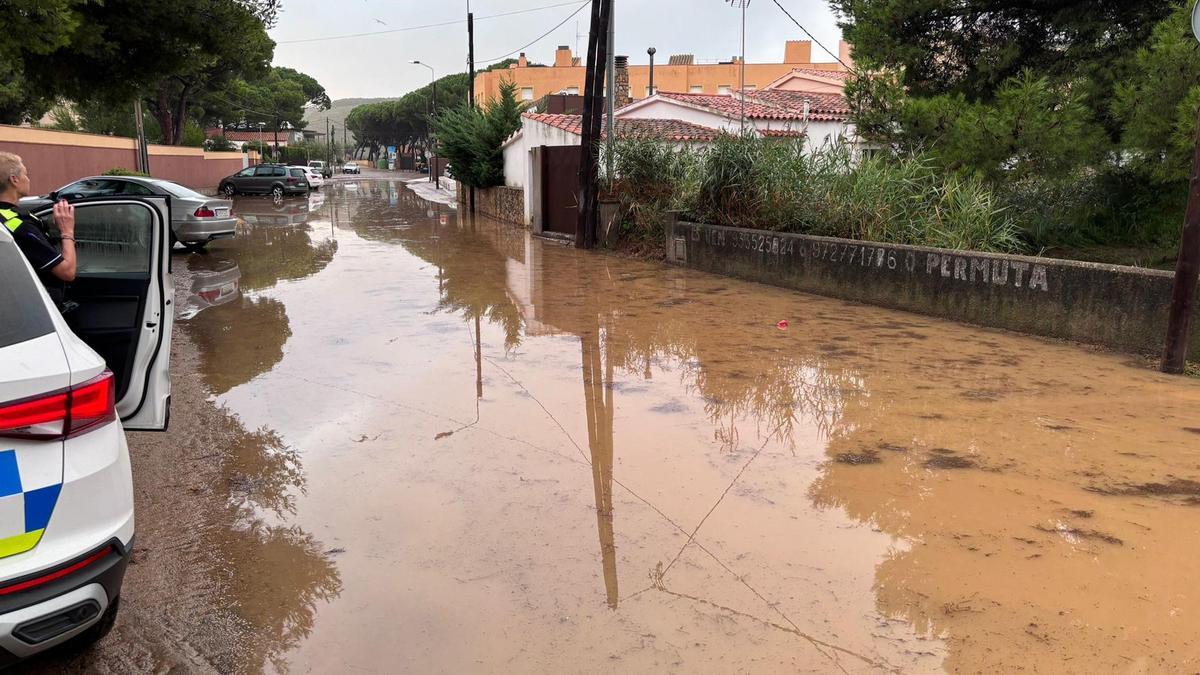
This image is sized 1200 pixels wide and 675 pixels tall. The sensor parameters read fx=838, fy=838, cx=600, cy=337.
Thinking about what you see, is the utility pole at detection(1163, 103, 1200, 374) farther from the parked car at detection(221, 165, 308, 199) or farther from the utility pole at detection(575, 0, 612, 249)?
the parked car at detection(221, 165, 308, 199)

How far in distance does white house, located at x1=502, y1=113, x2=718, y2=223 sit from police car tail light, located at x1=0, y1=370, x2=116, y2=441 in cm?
1732

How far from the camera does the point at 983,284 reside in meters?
8.59

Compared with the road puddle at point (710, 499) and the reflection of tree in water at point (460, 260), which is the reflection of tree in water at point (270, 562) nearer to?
the road puddle at point (710, 499)

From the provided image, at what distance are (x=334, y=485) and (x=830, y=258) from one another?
7.53 meters

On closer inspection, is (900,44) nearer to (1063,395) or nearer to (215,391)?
(1063,395)

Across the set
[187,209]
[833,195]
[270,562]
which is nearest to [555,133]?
[187,209]

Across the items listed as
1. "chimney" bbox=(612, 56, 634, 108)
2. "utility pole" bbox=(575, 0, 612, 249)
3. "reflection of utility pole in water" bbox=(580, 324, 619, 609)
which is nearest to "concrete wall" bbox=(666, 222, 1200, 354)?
"reflection of utility pole in water" bbox=(580, 324, 619, 609)

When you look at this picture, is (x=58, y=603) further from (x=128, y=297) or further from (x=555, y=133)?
(x=555, y=133)

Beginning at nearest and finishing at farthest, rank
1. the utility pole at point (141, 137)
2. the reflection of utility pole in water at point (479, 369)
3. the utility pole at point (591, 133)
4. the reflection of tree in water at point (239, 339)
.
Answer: the reflection of utility pole in water at point (479, 369), the reflection of tree in water at point (239, 339), the utility pole at point (591, 133), the utility pole at point (141, 137)

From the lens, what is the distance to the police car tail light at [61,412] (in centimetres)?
232

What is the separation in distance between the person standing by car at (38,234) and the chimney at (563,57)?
60.2 metres

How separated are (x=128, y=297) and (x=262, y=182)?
35.9m

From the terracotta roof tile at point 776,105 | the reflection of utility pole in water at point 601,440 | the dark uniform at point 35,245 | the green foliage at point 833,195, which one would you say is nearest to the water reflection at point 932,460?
the reflection of utility pole in water at point 601,440

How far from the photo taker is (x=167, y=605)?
131 inches
